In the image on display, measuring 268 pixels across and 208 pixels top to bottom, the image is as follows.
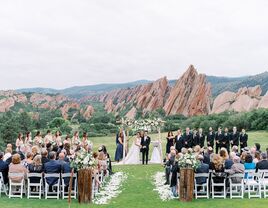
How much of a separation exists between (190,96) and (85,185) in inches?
3099

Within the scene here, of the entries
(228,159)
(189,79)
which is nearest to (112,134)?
(228,159)

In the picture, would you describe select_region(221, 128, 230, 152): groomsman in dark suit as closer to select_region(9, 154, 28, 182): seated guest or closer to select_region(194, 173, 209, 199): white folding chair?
select_region(194, 173, 209, 199): white folding chair

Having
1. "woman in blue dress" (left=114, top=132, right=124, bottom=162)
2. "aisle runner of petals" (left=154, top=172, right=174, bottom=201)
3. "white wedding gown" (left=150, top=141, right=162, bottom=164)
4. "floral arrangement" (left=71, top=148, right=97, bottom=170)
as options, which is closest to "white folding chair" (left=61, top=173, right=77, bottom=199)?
"floral arrangement" (left=71, top=148, right=97, bottom=170)

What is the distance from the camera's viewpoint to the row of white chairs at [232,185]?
14531 millimetres

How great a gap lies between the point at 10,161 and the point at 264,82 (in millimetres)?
103179

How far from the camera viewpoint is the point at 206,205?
13250mm

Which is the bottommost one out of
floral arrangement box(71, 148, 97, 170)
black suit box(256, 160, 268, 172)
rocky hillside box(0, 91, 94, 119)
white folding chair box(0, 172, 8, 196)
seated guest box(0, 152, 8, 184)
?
white folding chair box(0, 172, 8, 196)

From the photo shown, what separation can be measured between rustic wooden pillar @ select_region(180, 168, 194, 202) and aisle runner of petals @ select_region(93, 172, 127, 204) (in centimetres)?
226

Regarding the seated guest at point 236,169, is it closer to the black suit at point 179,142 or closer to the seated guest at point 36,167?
the seated guest at point 36,167

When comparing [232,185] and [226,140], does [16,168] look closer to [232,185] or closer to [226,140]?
[232,185]

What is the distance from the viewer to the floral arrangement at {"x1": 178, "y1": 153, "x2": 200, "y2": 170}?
14078mm

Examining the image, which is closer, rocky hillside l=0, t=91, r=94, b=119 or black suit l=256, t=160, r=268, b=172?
black suit l=256, t=160, r=268, b=172

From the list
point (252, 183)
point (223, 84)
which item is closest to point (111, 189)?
point (252, 183)

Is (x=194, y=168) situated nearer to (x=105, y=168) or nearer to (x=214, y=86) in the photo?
(x=105, y=168)
